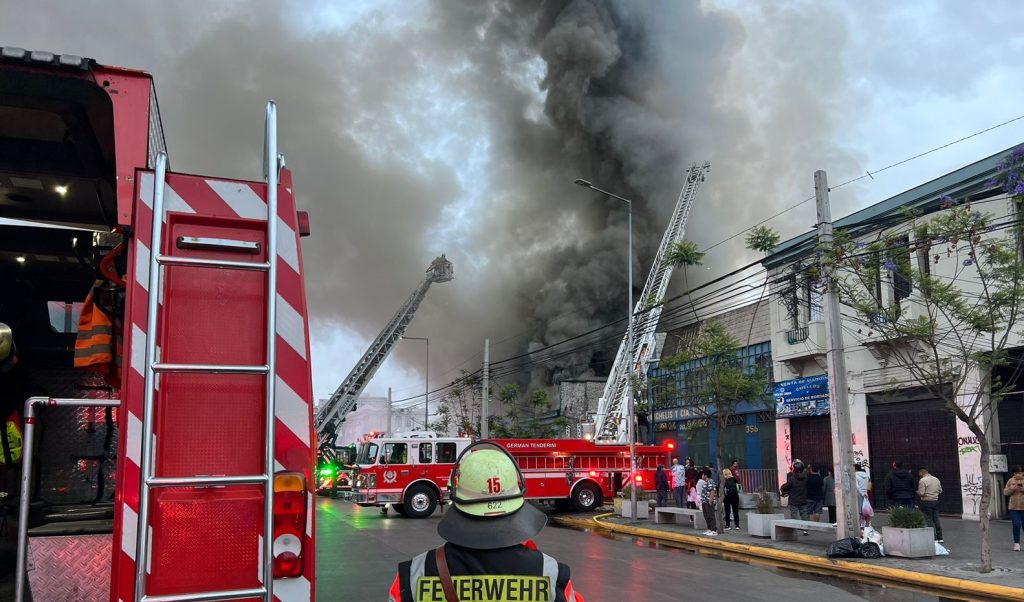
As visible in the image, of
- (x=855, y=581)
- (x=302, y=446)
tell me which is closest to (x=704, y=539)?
(x=855, y=581)

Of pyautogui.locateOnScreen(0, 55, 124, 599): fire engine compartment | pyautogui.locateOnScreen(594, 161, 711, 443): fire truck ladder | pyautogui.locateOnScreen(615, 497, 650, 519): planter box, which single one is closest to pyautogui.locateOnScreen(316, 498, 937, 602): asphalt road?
pyautogui.locateOnScreen(0, 55, 124, 599): fire engine compartment

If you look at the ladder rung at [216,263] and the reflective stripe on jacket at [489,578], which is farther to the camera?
the ladder rung at [216,263]

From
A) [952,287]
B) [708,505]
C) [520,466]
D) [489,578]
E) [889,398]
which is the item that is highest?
[952,287]

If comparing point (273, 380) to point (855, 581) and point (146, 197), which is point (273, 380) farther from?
point (855, 581)

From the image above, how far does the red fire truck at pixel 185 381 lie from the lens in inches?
105

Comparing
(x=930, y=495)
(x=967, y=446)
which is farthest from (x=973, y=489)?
(x=930, y=495)

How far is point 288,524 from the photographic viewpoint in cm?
279

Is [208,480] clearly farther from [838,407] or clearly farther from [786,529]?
[786,529]

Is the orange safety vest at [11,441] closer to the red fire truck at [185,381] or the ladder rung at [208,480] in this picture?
the red fire truck at [185,381]

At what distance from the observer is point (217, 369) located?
9.13ft

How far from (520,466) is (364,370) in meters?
15.6

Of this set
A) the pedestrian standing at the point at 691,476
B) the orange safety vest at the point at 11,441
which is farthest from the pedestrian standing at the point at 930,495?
the orange safety vest at the point at 11,441

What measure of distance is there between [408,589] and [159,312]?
1.40 meters

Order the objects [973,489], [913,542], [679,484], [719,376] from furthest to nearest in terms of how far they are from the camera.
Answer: [679,484], [719,376], [973,489], [913,542]
